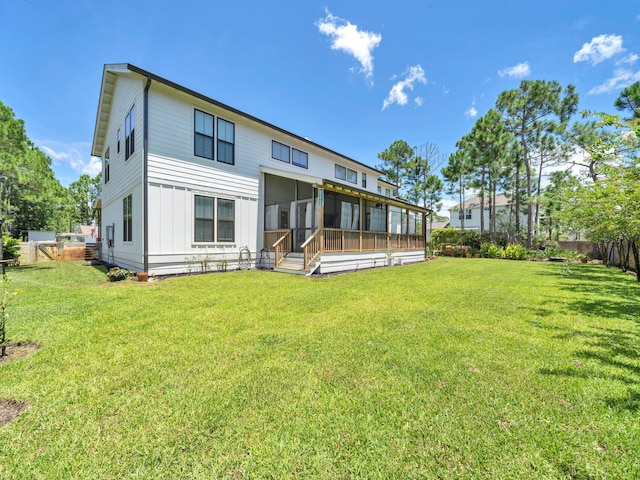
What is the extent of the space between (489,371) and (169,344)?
153 inches

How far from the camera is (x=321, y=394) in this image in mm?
2439

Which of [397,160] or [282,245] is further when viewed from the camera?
[397,160]

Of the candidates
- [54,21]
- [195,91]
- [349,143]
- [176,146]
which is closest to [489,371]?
[176,146]

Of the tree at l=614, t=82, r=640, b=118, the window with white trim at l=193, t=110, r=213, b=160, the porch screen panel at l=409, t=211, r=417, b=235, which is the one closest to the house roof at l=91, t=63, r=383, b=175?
the window with white trim at l=193, t=110, r=213, b=160

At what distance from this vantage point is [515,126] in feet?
75.6

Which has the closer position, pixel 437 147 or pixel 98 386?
pixel 98 386

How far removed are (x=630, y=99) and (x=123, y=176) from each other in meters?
24.6

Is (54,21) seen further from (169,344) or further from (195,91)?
(169,344)

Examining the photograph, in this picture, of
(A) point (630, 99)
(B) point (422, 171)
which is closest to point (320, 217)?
(A) point (630, 99)

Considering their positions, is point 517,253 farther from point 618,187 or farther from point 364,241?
point 618,187

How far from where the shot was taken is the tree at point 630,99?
13047 millimetres

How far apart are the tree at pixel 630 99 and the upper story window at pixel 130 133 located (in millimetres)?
22172

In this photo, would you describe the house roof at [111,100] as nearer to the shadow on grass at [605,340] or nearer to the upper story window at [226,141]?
the upper story window at [226,141]

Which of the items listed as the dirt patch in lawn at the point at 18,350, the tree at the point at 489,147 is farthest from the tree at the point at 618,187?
the tree at the point at 489,147
